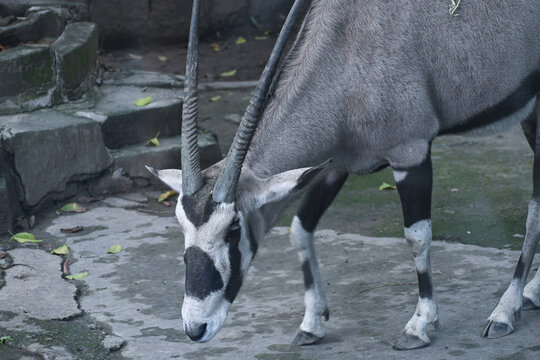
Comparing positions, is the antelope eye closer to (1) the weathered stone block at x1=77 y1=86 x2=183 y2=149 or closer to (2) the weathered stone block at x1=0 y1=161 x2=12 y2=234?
(2) the weathered stone block at x1=0 y1=161 x2=12 y2=234

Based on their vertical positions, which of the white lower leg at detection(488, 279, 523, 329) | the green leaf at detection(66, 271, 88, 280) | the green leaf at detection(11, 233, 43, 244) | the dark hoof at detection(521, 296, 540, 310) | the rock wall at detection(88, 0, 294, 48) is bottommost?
the rock wall at detection(88, 0, 294, 48)

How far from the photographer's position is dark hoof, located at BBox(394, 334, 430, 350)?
4535mm

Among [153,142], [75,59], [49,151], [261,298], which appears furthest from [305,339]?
[75,59]

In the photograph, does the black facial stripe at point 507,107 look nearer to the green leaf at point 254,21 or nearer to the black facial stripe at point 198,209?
the black facial stripe at point 198,209

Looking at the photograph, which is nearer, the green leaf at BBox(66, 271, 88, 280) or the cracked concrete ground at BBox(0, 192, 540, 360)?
the cracked concrete ground at BBox(0, 192, 540, 360)

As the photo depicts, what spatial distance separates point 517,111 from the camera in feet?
16.1

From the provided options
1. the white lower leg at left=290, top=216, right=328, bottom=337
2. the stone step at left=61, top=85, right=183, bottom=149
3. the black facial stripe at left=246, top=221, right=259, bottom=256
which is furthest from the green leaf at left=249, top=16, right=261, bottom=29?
the black facial stripe at left=246, top=221, right=259, bottom=256

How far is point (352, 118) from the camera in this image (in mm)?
4469

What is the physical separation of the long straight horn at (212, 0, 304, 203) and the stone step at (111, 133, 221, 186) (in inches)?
123

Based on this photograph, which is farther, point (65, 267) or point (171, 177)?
point (65, 267)

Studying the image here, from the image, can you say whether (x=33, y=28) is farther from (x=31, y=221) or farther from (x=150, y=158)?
Result: (x=31, y=221)

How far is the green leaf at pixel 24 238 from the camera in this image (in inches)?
246

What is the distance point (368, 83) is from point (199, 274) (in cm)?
126

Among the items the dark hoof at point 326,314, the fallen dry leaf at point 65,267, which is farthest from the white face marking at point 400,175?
the fallen dry leaf at point 65,267
